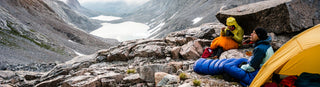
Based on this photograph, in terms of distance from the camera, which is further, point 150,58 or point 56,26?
point 56,26

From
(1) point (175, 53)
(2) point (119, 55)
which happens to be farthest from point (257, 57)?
(2) point (119, 55)

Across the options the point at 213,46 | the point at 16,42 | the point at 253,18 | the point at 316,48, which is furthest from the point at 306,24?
the point at 16,42

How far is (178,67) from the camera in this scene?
8539 mm

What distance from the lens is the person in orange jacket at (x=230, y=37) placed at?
8.73 metres

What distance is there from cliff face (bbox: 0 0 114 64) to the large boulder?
1188 inches

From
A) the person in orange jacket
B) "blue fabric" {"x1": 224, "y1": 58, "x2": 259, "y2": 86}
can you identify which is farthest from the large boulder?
"blue fabric" {"x1": 224, "y1": 58, "x2": 259, "y2": 86}

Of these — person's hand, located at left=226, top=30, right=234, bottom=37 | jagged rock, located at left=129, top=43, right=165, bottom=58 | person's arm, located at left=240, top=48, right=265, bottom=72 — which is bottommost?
person's arm, located at left=240, top=48, right=265, bottom=72

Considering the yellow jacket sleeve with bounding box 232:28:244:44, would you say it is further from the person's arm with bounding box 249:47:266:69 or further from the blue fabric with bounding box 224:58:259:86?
the person's arm with bounding box 249:47:266:69

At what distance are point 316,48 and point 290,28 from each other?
4.97 metres

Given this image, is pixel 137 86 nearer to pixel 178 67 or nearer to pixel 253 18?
pixel 178 67

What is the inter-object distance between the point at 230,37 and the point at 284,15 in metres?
2.74

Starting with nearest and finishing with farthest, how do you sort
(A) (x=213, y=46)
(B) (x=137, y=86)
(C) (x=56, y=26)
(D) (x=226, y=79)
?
(D) (x=226, y=79)
(B) (x=137, y=86)
(A) (x=213, y=46)
(C) (x=56, y=26)

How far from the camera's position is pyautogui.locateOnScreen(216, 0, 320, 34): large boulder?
861 cm

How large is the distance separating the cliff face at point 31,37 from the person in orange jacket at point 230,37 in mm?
28499
